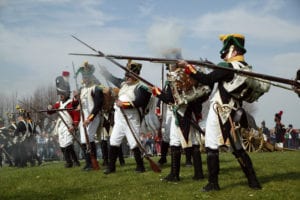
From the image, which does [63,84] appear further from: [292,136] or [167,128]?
[292,136]

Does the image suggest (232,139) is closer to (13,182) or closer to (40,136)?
(13,182)

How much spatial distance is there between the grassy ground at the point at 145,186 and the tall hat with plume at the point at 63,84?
3.22 m

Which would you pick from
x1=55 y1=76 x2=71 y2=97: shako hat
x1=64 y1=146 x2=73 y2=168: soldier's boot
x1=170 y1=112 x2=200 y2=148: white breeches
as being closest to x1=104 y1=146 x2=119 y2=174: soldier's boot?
x1=170 y1=112 x2=200 y2=148: white breeches

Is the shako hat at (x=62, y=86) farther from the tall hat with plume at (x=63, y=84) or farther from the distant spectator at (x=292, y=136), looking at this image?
the distant spectator at (x=292, y=136)

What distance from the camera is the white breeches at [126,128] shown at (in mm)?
10430

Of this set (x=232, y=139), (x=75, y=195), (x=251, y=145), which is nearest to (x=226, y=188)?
(x=232, y=139)

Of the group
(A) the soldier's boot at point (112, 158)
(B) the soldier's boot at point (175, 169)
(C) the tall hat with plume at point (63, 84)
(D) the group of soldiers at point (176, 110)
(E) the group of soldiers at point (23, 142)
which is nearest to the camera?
(D) the group of soldiers at point (176, 110)

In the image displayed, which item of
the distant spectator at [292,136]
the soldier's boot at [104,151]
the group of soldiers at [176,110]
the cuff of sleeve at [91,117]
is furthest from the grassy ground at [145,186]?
the distant spectator at [292,136]

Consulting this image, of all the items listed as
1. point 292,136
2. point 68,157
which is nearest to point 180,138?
point 68,157

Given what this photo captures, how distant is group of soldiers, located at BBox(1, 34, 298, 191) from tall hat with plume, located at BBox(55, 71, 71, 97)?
0.03 m

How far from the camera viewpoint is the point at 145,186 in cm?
812

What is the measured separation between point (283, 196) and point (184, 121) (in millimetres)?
2659

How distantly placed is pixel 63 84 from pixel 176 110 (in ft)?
18.2

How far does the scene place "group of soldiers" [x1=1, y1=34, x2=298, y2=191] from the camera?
23.6 ft
